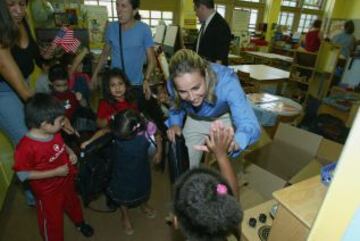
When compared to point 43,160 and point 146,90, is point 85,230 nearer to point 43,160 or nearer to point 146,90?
point 43,160

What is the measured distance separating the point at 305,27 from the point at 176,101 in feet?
34.6

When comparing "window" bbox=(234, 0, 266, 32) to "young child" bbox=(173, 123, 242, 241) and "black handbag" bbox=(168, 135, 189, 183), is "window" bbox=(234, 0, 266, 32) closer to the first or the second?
"black handbag" bbox=(168, 135, 189, 183)

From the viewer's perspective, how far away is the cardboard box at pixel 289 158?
1.72 metres

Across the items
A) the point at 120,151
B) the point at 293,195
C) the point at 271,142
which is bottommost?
the point at 271,142

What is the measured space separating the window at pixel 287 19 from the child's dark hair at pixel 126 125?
9.23 metres

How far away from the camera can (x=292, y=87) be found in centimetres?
511

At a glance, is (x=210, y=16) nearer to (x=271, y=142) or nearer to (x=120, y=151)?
(x=271, y=142)

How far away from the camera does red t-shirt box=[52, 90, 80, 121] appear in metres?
2.13

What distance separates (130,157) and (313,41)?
4975 millimetres

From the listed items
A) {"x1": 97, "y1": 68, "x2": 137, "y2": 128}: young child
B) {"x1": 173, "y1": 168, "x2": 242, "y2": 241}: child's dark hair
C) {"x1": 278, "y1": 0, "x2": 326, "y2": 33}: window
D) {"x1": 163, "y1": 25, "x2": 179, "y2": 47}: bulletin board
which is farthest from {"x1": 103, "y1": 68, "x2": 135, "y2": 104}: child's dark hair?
{"x1": 278, "y1": 0, "x2": 326, "y2": 33}: window

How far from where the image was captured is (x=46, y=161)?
50.9 inches

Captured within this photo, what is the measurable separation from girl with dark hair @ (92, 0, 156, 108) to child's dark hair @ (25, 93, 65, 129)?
2.94ft

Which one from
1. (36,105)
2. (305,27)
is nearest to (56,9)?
(36,105)

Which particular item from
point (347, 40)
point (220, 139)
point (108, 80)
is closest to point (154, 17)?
point (347, 40)
